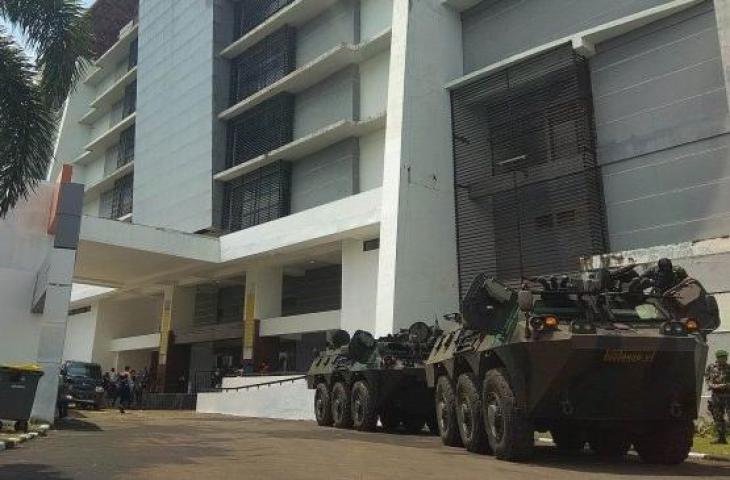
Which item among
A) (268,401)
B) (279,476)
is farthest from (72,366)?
(279,476)

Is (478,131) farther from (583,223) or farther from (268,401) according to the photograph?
(268,401)

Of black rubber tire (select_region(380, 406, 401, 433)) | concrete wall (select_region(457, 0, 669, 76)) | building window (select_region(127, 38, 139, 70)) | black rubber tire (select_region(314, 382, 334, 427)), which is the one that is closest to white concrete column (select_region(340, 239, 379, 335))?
concrete wall (select_region(457, 0, 669, 76))

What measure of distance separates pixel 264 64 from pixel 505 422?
30.5 m

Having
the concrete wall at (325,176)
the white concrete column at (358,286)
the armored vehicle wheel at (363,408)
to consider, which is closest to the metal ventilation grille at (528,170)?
Answer: the white concrete column at (358,286)

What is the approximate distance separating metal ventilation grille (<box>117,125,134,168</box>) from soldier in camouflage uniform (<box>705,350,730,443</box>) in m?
41.7

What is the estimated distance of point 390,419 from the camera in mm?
13797

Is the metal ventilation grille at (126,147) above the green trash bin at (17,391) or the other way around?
above

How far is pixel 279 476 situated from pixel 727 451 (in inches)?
275

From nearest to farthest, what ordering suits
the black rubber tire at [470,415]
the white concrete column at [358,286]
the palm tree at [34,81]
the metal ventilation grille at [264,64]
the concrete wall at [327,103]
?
1. the black rubber tire at [470,415]
2. the palm tree at [34,81]
3. the white concrete column at [358,286]
4. the concrete wall at [327,103]
5. the metal ventilation grille at [264,64]

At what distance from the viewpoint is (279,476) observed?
6.65 meters

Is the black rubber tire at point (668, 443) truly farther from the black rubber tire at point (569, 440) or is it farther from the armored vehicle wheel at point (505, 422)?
the armored vehicle wheel at point (505, 422)

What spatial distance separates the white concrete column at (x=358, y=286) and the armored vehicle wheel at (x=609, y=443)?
14956 mm

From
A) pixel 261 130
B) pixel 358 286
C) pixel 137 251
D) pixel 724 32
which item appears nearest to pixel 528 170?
pixel 724 32

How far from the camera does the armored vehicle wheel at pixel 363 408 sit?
1330 centimetres
